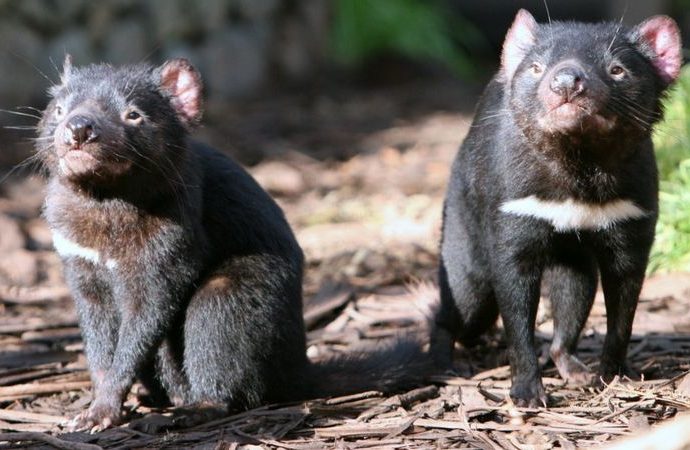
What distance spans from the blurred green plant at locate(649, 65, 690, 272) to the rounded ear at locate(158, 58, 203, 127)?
2247 mm

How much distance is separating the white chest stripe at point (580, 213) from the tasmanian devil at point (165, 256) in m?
0.93

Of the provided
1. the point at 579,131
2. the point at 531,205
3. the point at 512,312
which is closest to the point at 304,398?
the point at 512,312

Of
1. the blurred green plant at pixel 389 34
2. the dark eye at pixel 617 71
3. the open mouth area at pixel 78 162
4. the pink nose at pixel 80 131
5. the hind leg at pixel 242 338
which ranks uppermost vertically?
→ the blurred green plant at pixel 389 34

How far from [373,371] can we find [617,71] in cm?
153

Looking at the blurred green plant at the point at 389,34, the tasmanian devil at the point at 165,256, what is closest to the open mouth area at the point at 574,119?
the tasmanian devil at the point at 165,256

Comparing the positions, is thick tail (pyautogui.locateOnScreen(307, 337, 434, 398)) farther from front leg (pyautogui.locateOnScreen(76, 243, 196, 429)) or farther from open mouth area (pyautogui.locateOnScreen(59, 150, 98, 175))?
open mouth area (pyautogui.locateOnScreen(59, 150, 98, 175))

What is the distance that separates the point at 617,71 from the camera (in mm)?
4078

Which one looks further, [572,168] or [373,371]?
[373,371]

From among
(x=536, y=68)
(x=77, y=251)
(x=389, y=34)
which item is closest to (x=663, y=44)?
(x=536, y=68)

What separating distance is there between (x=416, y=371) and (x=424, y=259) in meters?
1.90

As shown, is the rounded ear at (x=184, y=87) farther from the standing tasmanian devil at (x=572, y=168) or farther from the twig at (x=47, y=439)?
the twig at (x=47, y=439)

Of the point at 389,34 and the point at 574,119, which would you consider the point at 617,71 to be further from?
the point at 389,34

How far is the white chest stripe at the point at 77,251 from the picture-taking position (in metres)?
4.16

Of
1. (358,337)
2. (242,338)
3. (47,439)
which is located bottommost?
(47,439)
